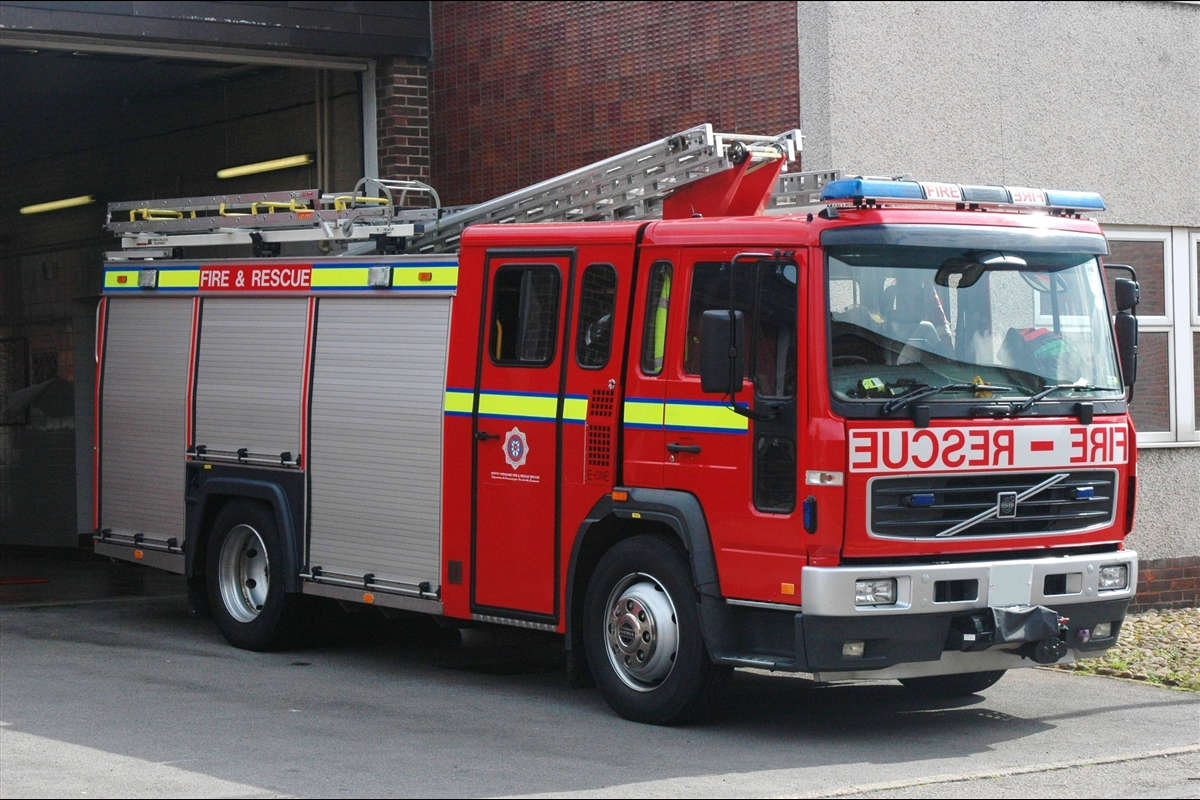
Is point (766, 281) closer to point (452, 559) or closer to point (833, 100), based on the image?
point (452, 559)

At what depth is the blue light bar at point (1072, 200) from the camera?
9.78 metres

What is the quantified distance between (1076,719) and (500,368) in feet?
12.5

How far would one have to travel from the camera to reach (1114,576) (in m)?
9.62

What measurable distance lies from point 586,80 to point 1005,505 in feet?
24.1

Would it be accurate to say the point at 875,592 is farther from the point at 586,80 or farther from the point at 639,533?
the point at 586,80

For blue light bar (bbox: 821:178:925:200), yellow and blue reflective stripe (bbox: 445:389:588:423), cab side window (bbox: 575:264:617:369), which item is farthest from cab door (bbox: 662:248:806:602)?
yellow and blue reflective stripe (bbox: 445:389:588:423)

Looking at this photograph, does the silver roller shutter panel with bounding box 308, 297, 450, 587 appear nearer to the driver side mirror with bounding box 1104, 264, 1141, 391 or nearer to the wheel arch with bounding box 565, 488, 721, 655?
the wheel arch with bounding box 565, 488, 721, 655

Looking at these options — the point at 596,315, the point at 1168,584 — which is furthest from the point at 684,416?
the point at 1168,584

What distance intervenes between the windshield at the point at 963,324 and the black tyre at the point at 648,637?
143cm

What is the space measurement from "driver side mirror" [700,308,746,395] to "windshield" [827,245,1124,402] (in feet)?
1.55

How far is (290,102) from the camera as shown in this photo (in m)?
17.5

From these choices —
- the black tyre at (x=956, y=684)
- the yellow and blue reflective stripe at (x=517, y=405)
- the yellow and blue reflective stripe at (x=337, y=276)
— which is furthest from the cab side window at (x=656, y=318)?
the black tyre at (x=956, y=684)

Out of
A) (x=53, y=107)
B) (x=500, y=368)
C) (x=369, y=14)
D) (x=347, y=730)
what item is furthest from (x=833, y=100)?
(x=53, y=107)

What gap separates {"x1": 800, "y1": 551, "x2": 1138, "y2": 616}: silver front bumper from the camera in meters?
8.62
